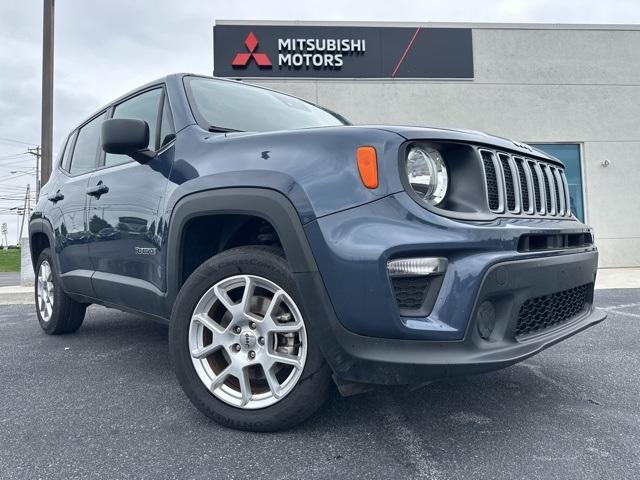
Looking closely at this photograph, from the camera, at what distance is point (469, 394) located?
2.34 meters

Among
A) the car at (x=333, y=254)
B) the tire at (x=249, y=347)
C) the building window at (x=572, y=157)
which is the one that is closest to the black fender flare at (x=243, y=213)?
the car at (x=333, y=254)

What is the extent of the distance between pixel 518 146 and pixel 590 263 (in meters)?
0.68

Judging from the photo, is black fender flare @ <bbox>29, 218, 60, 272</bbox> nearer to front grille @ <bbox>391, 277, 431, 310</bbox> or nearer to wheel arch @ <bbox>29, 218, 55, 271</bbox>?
wheel arch @ <bbox>29, 218, 55, 271</bbox>

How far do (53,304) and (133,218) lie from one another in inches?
73.7

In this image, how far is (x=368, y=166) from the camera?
1.71 m

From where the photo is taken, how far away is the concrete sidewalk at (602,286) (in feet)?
22.9

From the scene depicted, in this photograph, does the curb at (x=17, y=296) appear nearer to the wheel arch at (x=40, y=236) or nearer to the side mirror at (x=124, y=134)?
the wheel arch at (x=40, y=236)

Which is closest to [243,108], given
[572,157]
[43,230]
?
[43,230]

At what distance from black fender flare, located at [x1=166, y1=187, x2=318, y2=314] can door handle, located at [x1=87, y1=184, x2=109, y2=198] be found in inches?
36.2

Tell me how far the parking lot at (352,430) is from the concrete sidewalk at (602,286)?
4.72 metres

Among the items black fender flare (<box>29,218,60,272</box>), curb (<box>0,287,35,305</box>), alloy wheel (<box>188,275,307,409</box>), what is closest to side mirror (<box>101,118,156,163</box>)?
alloy wheel (<box>188,275,307,409</box>)

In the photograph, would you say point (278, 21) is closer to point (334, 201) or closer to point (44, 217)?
point (44, 217)

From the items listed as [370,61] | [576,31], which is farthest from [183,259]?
[576,31]

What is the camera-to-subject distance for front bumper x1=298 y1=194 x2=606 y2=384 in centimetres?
159
